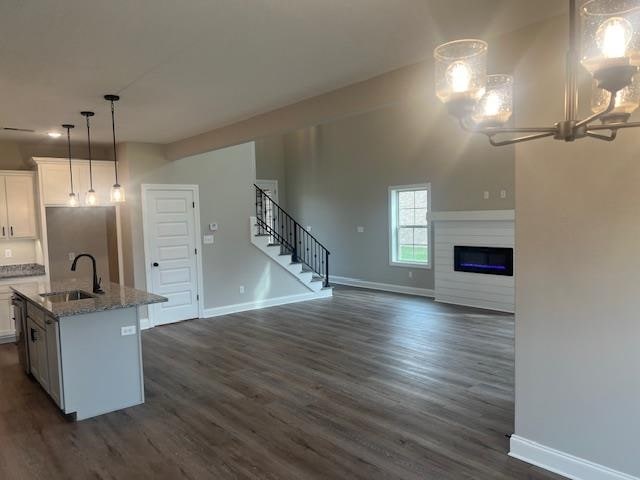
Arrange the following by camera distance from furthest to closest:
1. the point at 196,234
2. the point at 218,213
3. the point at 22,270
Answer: the point at 218,213 → the point at 196,234 → the point at 22,270

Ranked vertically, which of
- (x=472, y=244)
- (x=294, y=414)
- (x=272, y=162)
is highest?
(x=272, y=162)

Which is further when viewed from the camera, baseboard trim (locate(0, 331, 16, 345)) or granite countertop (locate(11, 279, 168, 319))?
baseboard trim (locate(0, 331, 16, 345))

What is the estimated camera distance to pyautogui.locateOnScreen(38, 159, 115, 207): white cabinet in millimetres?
6180

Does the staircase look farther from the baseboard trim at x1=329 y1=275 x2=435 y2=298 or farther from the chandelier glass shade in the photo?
the chandelier glass shade

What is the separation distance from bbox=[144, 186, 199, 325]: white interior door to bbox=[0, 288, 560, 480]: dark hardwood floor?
0.90 meters

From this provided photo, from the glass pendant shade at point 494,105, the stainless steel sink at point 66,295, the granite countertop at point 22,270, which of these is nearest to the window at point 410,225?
the stainless steel sink at point 66,295

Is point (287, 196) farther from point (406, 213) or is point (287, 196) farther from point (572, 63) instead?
point (572, 63)

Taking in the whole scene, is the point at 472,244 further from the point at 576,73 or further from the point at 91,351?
the point at 576,73

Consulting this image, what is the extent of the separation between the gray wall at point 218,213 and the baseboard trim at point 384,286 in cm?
264

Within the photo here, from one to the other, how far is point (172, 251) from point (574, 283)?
19.0 feet

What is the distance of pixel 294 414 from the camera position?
12.2ft

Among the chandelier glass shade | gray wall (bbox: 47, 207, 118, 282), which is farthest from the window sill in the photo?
the chandelier glass shade

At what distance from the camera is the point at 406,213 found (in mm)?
9125

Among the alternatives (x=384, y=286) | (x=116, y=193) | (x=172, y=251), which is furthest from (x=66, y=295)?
(x=384, y=286)
